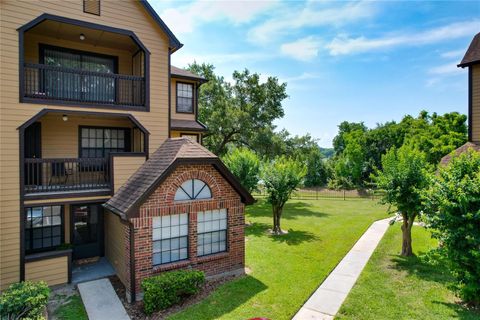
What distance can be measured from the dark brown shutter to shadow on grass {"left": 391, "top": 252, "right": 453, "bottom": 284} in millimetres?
14823

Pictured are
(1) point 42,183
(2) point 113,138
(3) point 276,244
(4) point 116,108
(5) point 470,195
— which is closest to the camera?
(5) point 470,195

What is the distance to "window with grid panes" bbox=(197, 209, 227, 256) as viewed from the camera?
32.0 feet

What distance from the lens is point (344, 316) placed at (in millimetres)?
7453

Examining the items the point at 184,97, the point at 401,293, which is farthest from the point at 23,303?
the point at 184,97

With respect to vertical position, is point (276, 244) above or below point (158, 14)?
below

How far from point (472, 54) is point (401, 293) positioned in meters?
13.9

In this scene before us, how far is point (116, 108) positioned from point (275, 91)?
73.7ft

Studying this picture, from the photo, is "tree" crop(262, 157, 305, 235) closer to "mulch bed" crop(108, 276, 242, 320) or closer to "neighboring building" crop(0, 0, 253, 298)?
"neighboring building" crop(0, 0, 253, 298)

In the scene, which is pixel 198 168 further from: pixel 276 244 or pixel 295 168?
pixel 295 168

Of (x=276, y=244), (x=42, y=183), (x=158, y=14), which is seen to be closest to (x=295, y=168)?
(x=276, y=244)

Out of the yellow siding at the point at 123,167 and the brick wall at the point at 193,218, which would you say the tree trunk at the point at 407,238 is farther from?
the yellow siding at the point at 123,167

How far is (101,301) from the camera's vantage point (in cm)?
834

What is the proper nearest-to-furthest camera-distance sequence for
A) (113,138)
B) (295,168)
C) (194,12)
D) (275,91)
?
1. (194,12)
2. (113,138)
3. (295,168)
4. (275,91)

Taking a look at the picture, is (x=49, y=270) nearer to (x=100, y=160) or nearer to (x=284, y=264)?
(x=100, y=160)
